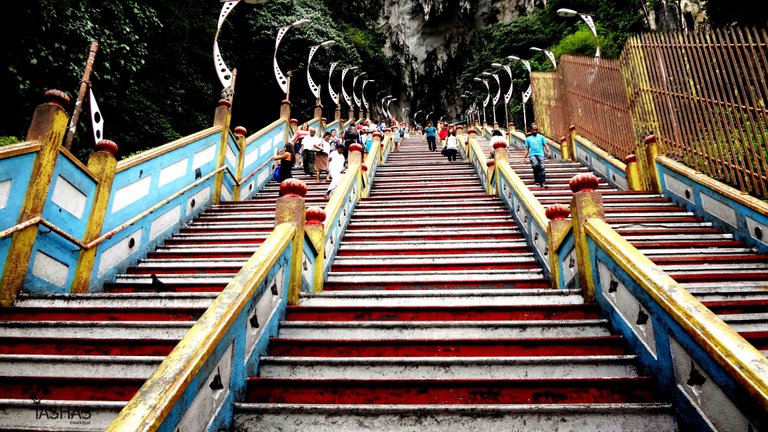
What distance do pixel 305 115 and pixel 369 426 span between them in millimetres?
25905

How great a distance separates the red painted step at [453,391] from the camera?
9.53 ft

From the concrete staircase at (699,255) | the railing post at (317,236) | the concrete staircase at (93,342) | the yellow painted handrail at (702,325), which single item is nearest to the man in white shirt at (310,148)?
the concrete staircase at (93,342)

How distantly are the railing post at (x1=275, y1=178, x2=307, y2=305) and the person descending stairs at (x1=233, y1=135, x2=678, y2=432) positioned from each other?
207mm

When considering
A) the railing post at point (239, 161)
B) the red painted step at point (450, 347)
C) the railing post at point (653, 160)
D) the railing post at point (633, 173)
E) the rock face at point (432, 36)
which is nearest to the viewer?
the red painted step at point (450, 347)

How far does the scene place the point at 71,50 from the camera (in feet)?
32.9

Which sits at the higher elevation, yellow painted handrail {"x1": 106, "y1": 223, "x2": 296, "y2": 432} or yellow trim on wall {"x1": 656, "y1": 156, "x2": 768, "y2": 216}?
yellow trim on wall {"x1": 656, "y1": 156, "x2": 768, "y2": 216}

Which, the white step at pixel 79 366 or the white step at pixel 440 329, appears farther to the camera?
the white step at pixel 440 329

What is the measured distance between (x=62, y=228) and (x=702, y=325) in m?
5.82

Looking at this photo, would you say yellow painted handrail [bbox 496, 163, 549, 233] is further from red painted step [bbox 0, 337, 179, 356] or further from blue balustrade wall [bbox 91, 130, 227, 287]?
blue balustrade wall [bbox 91, 130, 227, 287]

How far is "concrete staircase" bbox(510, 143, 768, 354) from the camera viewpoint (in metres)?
3.82

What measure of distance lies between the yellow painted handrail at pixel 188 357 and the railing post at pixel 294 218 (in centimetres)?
64

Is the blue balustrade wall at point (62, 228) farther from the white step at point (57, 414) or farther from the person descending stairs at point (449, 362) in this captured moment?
the person descending stairs at point (449, 362)

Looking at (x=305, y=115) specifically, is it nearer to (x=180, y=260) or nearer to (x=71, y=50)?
(x=71, y=50)

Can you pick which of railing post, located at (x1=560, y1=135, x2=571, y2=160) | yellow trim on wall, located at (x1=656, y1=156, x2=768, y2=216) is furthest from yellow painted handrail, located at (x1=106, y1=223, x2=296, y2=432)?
railing post, located at (x1=560, y1=135, x2=571, y2=160)
